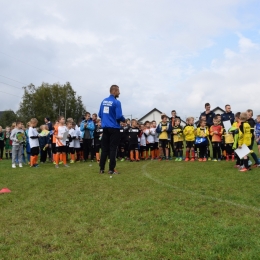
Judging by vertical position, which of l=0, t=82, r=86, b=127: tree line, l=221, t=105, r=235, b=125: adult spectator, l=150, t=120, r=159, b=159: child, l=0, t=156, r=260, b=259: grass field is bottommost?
l=0, t=156, r=260, b=259: grass field

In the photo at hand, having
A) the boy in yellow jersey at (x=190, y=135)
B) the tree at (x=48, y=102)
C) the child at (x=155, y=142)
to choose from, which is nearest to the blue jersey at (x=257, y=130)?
the boy in yellow jersey at (x=190, y=135)

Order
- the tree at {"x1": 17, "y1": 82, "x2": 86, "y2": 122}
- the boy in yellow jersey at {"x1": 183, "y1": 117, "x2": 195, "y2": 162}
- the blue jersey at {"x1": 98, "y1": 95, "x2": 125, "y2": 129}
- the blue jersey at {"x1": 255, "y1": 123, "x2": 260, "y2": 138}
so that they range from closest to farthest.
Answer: the blue jersey at {"x1": 98, "y1": 95, "x2": 125, "y2": 129}
the blue jersey at {"x1": 255, "y1": 123, "x2": 260, "y2": 138}
the boy in yellow jersey at {"x1": 183, "y1": 117, "x2": 195, "y2": 162}
the tree at {"x1": 17, "y1": 82, "x2": 86, "y2": 122}

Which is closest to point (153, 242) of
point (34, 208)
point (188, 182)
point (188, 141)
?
point (34, 208)

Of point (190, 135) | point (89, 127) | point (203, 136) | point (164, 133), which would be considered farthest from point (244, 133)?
point (89, 127)

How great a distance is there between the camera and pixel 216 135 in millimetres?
12273

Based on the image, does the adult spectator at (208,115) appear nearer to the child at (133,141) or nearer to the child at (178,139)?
the child at (178,139)

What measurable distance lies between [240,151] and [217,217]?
519cm

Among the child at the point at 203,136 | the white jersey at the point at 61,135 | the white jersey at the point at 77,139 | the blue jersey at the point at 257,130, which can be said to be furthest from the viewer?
the white jersey at the point at 77,139

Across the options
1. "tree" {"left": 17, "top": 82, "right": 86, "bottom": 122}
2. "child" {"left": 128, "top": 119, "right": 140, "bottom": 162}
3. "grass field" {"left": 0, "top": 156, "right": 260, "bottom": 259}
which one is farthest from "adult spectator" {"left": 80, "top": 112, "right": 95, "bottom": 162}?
"tree" {"left": 17, "top": 82, "right": 86, "bottom": 122}

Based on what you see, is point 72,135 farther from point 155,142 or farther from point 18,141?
point 155,142

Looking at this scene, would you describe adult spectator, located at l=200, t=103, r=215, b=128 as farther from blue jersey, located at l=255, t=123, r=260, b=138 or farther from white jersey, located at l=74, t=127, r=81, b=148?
white jersey, located at l=74, t=127, r=81, b=148

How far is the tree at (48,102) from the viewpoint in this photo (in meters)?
59.6

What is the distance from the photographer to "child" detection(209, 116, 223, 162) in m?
12.2

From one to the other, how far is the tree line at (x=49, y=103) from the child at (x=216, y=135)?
49852 mm
